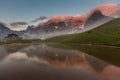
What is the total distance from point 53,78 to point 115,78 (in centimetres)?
1141

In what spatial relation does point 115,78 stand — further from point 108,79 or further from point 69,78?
point 69,78

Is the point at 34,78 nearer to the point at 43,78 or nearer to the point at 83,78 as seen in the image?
the point at 43,78

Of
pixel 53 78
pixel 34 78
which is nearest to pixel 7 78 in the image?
pixel 34 78

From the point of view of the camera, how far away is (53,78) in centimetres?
3291

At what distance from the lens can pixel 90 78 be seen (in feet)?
108

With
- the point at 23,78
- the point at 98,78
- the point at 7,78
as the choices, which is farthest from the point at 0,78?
the point at 98,78

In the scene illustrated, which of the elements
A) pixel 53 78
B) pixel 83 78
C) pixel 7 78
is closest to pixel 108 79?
pixel 83 78

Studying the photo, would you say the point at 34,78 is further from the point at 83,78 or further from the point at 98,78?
the point at 98,78

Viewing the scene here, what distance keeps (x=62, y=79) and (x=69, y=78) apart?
168cm

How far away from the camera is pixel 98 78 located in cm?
3266

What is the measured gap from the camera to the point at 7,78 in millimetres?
33250

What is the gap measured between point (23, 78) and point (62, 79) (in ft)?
24.2

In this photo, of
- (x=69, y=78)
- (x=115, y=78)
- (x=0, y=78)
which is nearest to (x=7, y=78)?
(x=0, y=78)

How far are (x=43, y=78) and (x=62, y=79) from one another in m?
3.69
